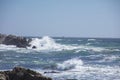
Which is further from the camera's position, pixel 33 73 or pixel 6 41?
pixel 6 41

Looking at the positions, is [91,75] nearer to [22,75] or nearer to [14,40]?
[22,75]

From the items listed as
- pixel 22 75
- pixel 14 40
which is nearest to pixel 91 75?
pixel 22 75

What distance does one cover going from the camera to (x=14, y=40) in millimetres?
70500

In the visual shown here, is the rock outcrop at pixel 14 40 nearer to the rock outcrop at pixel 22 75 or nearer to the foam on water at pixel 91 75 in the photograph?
the foam on water at pixel 91 75

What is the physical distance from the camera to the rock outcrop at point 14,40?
68062mm

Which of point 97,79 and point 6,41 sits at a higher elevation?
point 6,41

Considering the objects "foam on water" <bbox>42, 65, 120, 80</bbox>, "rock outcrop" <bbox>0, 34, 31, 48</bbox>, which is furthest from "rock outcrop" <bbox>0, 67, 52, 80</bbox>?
"rock outcrop" <bbox>0, 34, 31, 48</bbox>

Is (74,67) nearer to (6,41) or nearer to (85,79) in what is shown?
(85,79)

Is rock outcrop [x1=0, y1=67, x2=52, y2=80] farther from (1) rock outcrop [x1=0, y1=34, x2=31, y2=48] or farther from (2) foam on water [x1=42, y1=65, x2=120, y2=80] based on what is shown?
(1) rock outcrop [x1=0, y1=34, x2=31, y2=48]

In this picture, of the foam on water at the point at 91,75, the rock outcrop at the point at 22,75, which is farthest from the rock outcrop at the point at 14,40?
the rock outcrop at the point at 22,75

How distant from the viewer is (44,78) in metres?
17.4

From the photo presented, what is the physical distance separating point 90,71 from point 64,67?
9.66 ft

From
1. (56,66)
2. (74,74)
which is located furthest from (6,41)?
(74,74)

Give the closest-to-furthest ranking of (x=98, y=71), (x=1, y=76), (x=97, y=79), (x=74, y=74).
A: (x=1, y=76) → (x=97, y=79) → (x=74, y=74) → (x=98, y=71)
